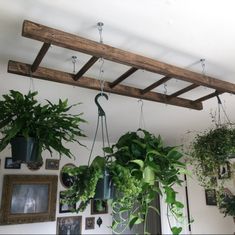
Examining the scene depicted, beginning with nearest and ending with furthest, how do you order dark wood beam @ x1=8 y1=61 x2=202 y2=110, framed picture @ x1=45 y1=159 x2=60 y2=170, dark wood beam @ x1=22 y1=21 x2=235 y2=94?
dark wood beam @ x1=22 y1=21 x2=235 y2=94 → dark wood beam @ x1=8 y1=61 x2=202 y2=110 → framed picture @ x1=45 y1=159 x2=60 y2=170

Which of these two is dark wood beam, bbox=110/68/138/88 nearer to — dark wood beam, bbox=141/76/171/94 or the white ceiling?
the white ceiling

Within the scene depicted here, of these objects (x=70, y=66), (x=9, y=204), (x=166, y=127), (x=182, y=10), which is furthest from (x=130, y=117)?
(x=9, y=204)

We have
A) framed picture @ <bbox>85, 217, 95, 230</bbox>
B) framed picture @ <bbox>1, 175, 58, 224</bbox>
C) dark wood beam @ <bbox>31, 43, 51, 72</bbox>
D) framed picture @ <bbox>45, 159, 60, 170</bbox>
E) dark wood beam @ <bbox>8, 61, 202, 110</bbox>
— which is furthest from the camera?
framed picture @ <bbox>85, 217, 95, 230</bbox>

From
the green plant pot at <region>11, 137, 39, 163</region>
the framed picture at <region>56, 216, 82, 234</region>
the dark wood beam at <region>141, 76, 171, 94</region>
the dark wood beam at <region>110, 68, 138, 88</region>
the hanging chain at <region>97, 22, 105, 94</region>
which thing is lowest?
the framed picture at <region>56, 216, 82, 234</region>

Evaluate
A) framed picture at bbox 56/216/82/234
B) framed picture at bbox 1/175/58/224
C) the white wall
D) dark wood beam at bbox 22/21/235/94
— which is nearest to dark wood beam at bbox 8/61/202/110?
dark wood beam at bbox 22/21/235/94

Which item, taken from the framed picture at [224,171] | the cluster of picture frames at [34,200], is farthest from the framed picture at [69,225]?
the framed picture at [224,171]

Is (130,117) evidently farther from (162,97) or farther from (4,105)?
(4,105)

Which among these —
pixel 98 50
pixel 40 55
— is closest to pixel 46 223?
pixel 40 55

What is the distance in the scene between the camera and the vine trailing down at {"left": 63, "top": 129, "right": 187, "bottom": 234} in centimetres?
111

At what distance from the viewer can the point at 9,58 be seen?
1555 mm

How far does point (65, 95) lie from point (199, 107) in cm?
119

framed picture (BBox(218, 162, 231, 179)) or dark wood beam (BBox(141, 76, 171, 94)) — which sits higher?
dark wood beam (BBox(141, 76, 171, 94))

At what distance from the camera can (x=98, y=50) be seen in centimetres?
118

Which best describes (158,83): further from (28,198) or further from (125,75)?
(28,198)
